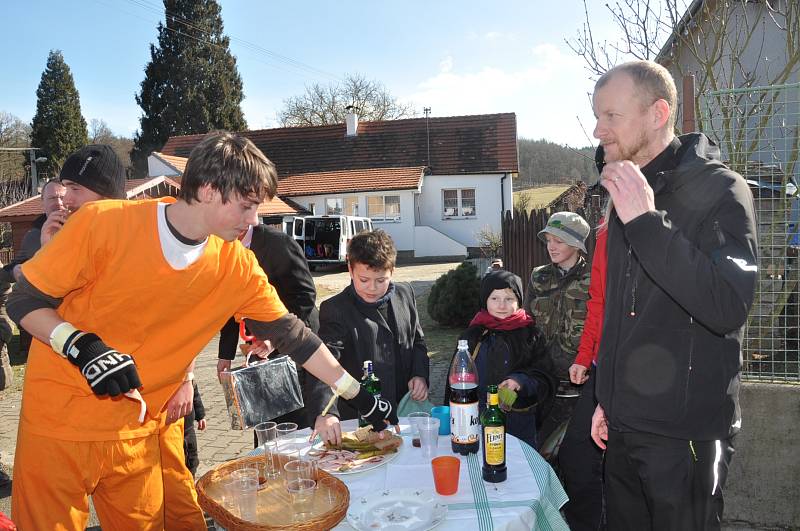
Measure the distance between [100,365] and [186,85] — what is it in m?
44.4

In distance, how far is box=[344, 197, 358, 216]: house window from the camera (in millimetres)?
27938

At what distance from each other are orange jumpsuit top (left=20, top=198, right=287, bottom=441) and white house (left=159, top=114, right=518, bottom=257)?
76.9ft

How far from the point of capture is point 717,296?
1.78 m

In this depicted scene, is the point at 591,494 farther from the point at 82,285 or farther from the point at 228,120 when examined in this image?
the point at 228,120

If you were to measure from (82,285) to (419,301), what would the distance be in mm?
A: 11675

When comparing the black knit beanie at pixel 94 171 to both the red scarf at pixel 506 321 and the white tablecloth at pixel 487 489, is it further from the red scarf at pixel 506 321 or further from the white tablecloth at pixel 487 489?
the red scarf at pixel 506 321

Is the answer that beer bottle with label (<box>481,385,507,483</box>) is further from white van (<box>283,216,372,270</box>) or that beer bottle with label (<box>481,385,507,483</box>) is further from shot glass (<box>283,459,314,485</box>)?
white van (<box>283,216,372,270</box>)

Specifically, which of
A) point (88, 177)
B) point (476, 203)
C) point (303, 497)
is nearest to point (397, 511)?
point (303, 497)

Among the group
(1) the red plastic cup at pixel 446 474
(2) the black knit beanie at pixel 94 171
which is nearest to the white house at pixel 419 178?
(2) the black knit beanie at pixel 94 171

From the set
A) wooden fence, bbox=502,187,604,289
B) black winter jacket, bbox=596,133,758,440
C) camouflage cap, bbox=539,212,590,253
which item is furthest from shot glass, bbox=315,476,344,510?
wooden fence, bbox=502,187,604,289

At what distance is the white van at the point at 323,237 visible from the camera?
2211 cm

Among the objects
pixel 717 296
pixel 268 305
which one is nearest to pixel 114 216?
pixel 268 305

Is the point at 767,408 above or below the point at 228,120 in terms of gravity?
below

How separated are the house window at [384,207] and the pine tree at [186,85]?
1812 centimetres
